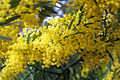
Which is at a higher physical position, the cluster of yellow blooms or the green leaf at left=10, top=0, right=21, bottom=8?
the green leaf at left=10, top=0, right=21, bottom=8

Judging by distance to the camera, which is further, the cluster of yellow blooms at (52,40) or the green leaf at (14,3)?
the cluster of yellow blooms at (52,40)

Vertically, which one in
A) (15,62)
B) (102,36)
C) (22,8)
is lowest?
(15,62)

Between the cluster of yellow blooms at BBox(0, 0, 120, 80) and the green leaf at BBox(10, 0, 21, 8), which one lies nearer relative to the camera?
the green leaf at BBox(10, 0, 21, 8)

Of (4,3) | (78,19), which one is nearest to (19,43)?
(4,3)

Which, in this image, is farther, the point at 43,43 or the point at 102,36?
the point at 102,36

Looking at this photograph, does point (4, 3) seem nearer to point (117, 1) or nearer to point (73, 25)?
point (73, 25)

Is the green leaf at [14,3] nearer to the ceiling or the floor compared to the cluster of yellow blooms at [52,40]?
nearer to the ceiling

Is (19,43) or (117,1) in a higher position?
(117,1)

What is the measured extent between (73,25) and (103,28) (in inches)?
8.3

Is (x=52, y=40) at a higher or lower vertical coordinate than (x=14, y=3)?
lower

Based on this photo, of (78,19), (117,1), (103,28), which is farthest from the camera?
(103,28)

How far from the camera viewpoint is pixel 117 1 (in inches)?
24.0

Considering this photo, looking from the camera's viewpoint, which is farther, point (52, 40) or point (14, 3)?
point (52, 40)

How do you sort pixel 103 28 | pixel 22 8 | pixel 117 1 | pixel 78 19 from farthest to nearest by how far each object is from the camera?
1. pixel 103 28
2. pixel 78 19
3. pixel 22 8
4. pixel 117 1
